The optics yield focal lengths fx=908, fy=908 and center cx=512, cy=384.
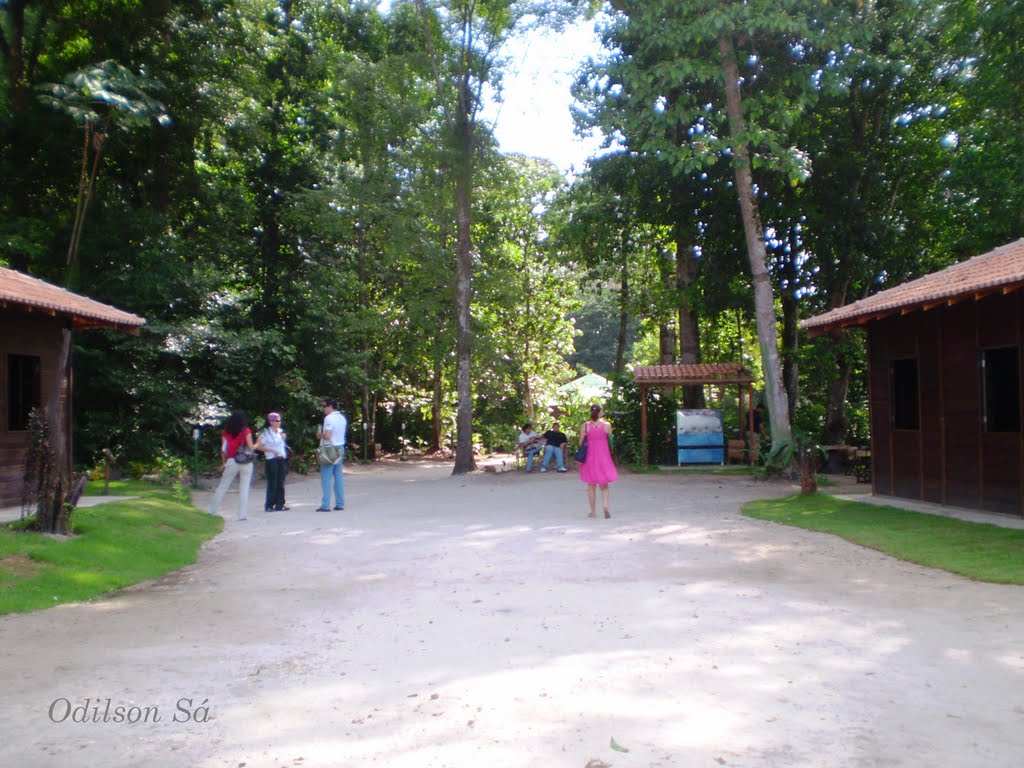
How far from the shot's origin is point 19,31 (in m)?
21.6

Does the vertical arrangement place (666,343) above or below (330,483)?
above

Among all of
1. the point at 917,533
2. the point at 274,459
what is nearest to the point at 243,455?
the point at 274,459

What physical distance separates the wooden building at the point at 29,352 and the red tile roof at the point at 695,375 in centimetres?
1336

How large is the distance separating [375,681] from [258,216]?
2491 centimetres

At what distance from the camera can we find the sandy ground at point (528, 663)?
4465 mm

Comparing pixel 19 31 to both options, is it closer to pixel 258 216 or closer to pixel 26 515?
pixel 258 216

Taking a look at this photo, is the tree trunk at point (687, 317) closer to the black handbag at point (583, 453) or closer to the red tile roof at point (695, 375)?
the red tile roof at point (695, 375)

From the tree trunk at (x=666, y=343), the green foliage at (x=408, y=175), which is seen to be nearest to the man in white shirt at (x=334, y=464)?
the green foliage at (x=408, y=175)

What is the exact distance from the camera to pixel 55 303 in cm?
1308

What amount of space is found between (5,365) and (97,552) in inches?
220

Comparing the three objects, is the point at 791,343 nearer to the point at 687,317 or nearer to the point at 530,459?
the point at 687,317

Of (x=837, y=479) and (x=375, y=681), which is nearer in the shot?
(x=375, y=681)

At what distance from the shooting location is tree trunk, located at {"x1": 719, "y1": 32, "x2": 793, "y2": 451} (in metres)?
19.7

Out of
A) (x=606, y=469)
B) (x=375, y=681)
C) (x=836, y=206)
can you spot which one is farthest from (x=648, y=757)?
(x=836, y=206)
